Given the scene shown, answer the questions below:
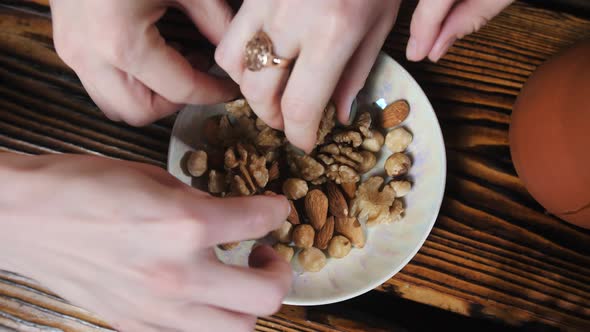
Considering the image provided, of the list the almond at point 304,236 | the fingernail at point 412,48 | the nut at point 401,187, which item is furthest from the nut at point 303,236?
the fingernail at point 412,48

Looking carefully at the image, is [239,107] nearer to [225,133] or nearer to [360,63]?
[225,133]

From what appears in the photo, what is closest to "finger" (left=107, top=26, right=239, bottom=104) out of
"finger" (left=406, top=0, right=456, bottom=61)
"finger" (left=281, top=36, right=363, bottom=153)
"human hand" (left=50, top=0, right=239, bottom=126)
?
"human hand" (left=50, top=0, right=239, bottom=126)

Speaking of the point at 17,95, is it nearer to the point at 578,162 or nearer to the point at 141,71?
the point at 141,71

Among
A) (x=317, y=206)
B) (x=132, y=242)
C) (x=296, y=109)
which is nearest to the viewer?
(x=132, y=242)

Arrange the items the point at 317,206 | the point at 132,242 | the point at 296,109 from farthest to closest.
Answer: the point at 317,206 → the point at 296,109 → the point at 132,242

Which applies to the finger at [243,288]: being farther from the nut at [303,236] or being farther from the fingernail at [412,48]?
the fingernail at [412,48]

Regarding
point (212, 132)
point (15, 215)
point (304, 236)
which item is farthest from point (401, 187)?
point (15, 215)

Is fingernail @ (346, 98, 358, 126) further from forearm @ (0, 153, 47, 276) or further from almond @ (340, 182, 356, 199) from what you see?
forearm @ (0, 153, 47, 276)
